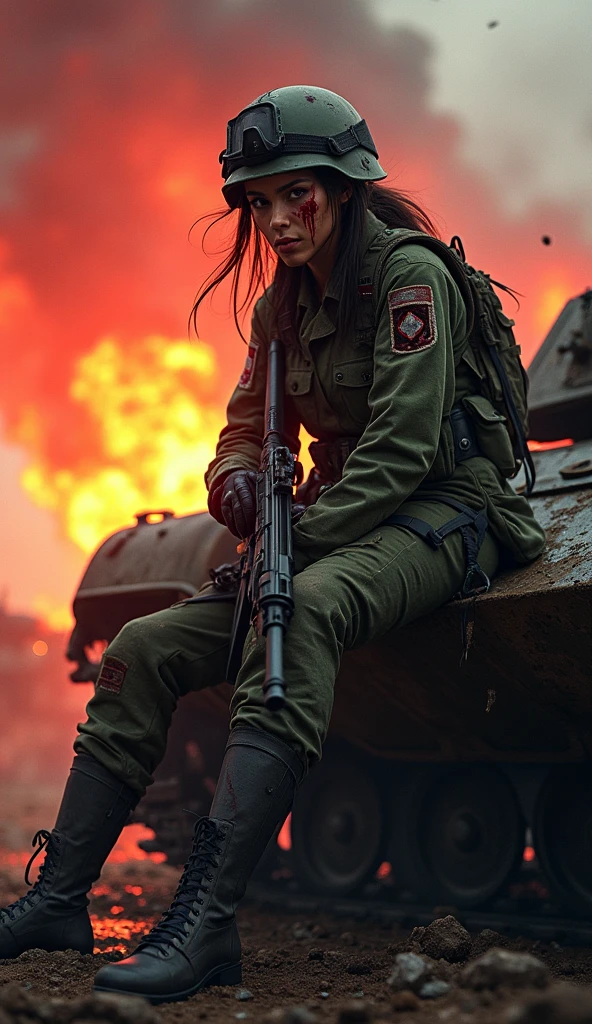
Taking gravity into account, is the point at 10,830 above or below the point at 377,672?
below

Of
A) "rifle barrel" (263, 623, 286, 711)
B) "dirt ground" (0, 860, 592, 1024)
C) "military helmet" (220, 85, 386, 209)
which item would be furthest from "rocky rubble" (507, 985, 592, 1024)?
"military helmet" (220, 85, 386, 209)

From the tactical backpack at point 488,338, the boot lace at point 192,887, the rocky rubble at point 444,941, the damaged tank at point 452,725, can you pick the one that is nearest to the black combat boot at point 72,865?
the boot lace at point 192,887

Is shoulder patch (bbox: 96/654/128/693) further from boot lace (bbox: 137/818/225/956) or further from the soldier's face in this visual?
the soldier's face

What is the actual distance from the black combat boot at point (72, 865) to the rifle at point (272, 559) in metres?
0.49

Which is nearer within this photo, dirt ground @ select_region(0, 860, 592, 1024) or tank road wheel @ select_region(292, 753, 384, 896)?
dirt ground @ select_region(0, 860, 592, 1024)

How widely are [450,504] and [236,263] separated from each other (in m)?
1.15

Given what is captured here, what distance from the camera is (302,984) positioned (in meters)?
3.00

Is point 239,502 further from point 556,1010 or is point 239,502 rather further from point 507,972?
point 556,1010

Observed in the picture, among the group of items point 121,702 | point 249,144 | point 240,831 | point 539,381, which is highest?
point 249,144

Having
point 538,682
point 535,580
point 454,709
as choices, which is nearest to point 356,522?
point 535,580

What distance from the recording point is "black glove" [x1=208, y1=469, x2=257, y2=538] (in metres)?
3.54

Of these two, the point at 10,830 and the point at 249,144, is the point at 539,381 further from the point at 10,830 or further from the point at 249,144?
the point at 10,830

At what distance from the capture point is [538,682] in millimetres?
3926

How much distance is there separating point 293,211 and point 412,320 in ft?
1.66
